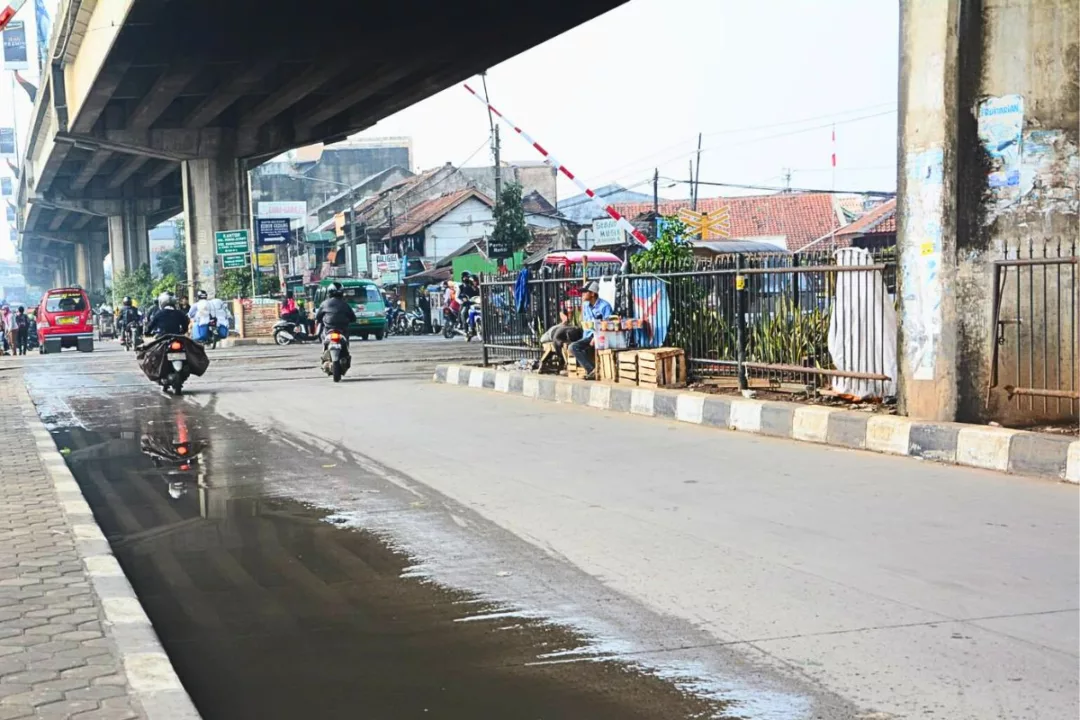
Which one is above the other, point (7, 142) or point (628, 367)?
point (7, 142)

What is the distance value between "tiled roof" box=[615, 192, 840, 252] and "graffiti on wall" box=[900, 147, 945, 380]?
2185 inches

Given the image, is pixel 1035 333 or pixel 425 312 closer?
pixel 1035 333

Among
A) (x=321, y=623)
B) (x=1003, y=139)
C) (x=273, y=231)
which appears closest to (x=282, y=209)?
(x=273, y=231)

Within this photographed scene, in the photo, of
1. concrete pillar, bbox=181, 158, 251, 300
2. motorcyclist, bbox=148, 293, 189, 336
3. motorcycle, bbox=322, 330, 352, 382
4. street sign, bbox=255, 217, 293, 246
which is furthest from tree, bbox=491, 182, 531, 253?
motorcyclist, bbox=148, 293, 189, 336

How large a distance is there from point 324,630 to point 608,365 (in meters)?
10.3

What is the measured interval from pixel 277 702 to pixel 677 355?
10222 millimetres

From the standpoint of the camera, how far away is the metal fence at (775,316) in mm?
11008

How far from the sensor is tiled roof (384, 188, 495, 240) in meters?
65.4

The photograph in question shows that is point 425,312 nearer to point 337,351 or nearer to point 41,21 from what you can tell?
point 41,21

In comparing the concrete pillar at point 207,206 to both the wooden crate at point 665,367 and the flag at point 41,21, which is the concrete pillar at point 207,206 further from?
the wooden crate at point 665,367

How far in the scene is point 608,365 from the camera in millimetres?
14969

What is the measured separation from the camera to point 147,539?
686 cm

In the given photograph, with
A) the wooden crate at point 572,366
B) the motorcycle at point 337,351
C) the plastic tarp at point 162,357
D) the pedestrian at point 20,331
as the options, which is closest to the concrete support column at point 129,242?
the pedestrian at point 20,331

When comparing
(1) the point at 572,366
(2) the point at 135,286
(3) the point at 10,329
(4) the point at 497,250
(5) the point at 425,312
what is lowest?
(1) the point at 572,366
